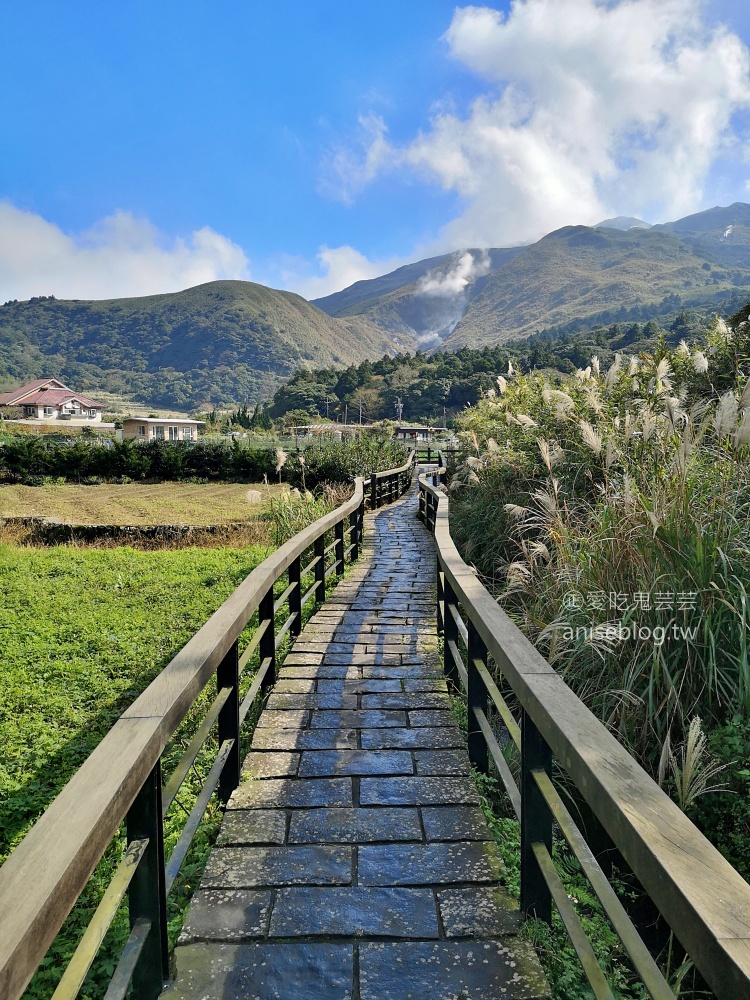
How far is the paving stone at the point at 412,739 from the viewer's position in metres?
3.38

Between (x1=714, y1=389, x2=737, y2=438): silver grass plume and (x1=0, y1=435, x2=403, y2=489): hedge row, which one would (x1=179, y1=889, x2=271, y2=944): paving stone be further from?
(x1=0, y1=435, x2=403, y2=489): hedge row

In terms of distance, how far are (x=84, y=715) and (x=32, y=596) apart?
10.6 feet

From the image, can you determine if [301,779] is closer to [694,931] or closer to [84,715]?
[84,715]

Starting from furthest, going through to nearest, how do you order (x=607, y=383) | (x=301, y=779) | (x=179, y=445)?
1. (x=179, y=445)
2. (x=607, y=383)
3. (x=301, y=779)

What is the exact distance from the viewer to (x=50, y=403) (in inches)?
3157

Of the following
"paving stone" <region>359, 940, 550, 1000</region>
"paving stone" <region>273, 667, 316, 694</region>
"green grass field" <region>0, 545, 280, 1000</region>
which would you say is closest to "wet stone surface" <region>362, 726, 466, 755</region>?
"paving stone" <region>273, 667, 316, 694</region>

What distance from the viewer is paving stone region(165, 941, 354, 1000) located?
1.82 m

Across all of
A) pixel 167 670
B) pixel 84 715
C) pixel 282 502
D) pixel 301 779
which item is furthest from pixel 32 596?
pixel 167 670

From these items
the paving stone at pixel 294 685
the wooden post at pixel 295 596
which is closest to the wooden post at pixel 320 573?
the wooden post at pixel 295 596

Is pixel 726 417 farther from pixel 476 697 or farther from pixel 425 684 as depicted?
pixel 425 684

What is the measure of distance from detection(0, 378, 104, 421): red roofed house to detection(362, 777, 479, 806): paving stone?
277ft

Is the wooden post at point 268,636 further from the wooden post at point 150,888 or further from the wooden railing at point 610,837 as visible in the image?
the wooden post at point 150,888

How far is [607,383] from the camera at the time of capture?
18.9ft

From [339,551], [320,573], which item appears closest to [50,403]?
[339,551]
